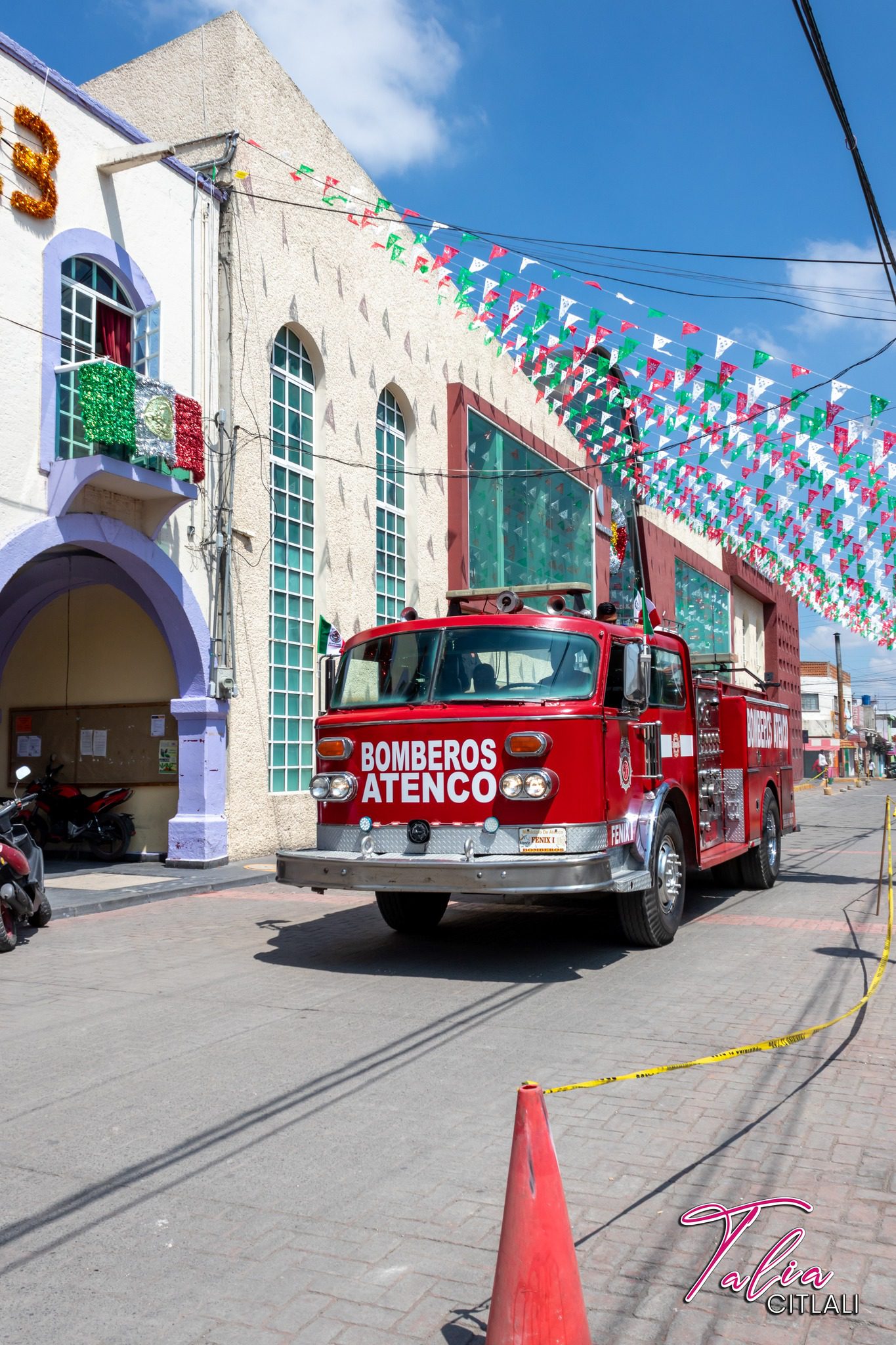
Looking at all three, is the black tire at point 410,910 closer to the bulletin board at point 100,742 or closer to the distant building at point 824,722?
the bulletin board at point 100,742

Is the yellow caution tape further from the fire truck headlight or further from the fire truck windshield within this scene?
the fire truck windshield

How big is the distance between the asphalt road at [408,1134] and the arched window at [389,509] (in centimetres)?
1223

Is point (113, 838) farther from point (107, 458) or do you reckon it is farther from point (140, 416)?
point (140, 416)

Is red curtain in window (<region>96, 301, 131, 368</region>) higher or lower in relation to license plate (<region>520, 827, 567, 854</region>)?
higher

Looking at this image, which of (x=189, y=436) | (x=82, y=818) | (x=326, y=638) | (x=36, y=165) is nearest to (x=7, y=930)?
(x=82, y=818)

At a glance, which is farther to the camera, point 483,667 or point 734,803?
point 734,803

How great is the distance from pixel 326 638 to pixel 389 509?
3.87 metres

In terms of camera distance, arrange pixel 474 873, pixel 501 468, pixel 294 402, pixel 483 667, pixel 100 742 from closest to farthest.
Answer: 1. pixel 474 873
2. pixel 483 667
3. pixel 100 742
4. pixel 294 402
5. pixel 501 468

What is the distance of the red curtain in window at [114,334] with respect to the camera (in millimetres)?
13961

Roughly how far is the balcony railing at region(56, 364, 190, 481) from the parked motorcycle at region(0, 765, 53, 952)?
445 cm

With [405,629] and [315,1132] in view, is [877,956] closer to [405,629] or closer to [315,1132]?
[405,629]

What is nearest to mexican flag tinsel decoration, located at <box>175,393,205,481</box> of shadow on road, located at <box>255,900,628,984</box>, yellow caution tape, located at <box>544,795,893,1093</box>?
shadow on road, located at <box>255,900,628,984</box>

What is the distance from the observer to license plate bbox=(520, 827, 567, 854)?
7.39 meters

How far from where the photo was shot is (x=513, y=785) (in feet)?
24.5
